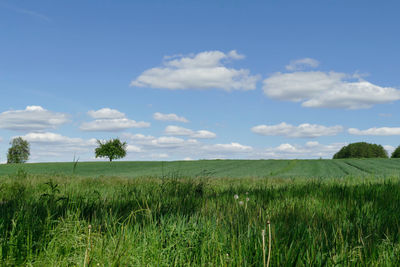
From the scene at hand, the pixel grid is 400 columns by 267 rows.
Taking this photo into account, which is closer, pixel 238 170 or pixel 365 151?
pixel 238 170

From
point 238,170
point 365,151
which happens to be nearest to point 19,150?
point 238,170

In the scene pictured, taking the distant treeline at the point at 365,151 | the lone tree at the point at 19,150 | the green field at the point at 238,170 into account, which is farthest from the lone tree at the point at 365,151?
the lone tree at the point at 19,150

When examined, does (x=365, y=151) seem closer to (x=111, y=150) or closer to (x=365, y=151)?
(x=365, y=151)

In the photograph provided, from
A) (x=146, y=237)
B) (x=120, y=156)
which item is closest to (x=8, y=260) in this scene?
(x=146, y=237)

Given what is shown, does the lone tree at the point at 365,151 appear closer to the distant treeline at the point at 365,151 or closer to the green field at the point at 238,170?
the distant treeline at the point at 365,151

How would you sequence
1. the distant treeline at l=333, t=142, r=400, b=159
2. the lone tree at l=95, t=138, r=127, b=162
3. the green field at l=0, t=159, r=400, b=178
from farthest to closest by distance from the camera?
the distant treeline at l=333, t=142, r=400, b=159 → the lone tree at l=95, t=138, r=127, b=162 → the green field at l=0, t=159, r=400, b=178

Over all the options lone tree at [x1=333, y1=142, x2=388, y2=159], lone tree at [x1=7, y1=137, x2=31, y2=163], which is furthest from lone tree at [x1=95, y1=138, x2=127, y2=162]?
lone tree at [x1=333, y1=142, x2=388, y2=159]

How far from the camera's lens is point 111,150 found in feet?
285

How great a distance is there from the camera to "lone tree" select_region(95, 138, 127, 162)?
86.8 m

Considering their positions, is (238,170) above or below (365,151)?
below

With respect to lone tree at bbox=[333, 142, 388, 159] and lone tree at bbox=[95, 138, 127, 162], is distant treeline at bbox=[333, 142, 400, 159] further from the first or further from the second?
lone tree at bbox=[95, 138, 127, 162]

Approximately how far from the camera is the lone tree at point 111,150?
86812 millimetres

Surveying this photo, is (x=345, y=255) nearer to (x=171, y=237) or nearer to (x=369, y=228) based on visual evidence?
(x=369, y=228)

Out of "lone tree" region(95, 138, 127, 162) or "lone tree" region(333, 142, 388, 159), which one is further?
"lone tree" region(333, 142, 388, 159)
